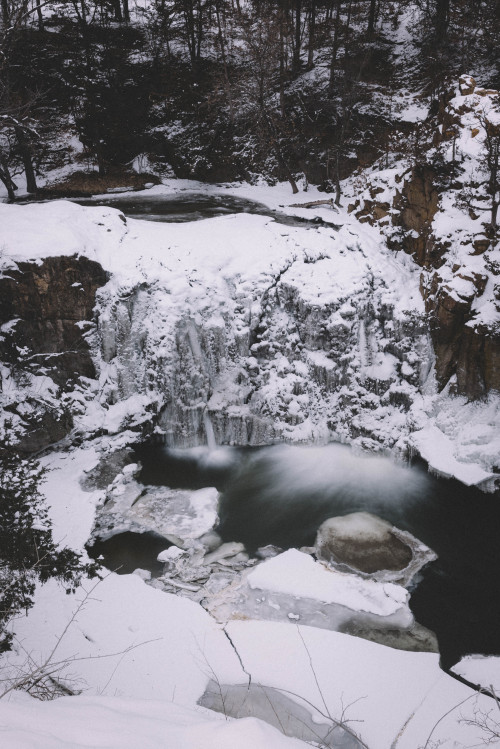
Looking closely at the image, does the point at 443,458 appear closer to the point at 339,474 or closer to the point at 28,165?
the point at 339,474

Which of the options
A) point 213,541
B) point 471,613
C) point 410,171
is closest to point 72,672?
point 213,541

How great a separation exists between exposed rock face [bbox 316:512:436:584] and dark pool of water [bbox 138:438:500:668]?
209mm

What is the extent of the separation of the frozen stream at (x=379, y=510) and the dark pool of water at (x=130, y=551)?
0.32ft

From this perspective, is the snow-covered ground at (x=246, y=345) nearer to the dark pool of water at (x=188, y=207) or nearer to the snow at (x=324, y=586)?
the dark pool of water at (x=188, y=207)

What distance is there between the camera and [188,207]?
15000 millimetres

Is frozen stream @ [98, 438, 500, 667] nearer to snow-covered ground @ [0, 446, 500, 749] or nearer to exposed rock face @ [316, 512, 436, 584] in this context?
exposed rock face @ [316, 512, 436, 584]

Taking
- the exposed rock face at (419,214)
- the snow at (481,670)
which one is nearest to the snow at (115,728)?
the snow at (481,670)

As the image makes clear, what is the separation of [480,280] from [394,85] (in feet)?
51.9

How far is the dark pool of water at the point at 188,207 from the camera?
44.0 feet

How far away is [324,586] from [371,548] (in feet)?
4.36

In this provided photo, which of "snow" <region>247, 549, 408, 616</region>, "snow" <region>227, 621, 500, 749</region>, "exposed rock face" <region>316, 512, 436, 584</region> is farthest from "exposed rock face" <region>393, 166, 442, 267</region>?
"snow" <region>227, 621, 500, 749</region>

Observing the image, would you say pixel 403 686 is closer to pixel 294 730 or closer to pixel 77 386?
pixel 294 730

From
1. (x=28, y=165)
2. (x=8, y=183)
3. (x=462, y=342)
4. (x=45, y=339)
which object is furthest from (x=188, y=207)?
(x=462, y=342)

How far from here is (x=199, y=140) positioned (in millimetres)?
20359
